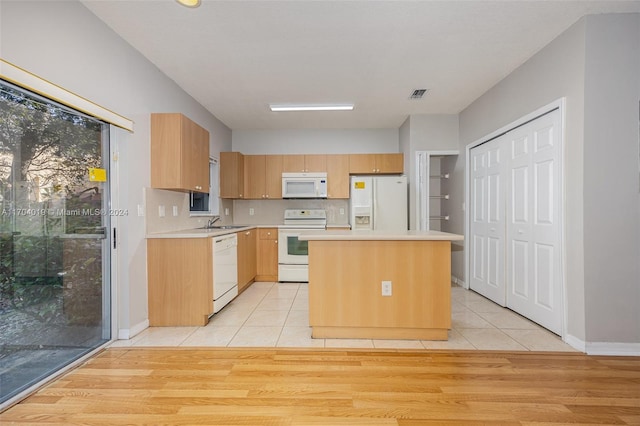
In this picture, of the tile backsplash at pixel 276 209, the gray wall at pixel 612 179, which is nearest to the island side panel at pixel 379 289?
the gray wall at pixel 612 179

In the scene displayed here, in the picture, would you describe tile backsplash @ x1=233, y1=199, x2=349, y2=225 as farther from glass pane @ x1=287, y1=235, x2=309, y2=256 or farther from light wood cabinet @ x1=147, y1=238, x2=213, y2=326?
light wood cabinet @ x1=147, y1=238, x2=213, y2=326

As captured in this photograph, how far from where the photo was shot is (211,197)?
4.93m

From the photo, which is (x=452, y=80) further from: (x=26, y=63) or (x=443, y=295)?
Answer: (x=26, y=63)

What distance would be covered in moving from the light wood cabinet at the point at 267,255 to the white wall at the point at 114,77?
7.20 feet

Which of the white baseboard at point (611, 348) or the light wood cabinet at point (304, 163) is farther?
the light wood cabinet at point (304, 163)

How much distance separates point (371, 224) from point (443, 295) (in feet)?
7.31

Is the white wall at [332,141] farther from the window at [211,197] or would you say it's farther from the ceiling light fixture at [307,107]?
the ceiling light fixture at [307,107]

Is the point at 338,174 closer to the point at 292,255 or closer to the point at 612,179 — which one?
the point at 292,255

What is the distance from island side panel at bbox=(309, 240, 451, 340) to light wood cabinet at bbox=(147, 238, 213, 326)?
1116 mm

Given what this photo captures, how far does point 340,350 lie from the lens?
253 cm

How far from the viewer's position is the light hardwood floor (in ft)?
5.65

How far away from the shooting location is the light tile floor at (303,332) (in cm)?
263

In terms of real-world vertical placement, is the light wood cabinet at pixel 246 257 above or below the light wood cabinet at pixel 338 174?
below

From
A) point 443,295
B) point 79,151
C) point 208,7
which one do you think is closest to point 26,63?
point 79,151
